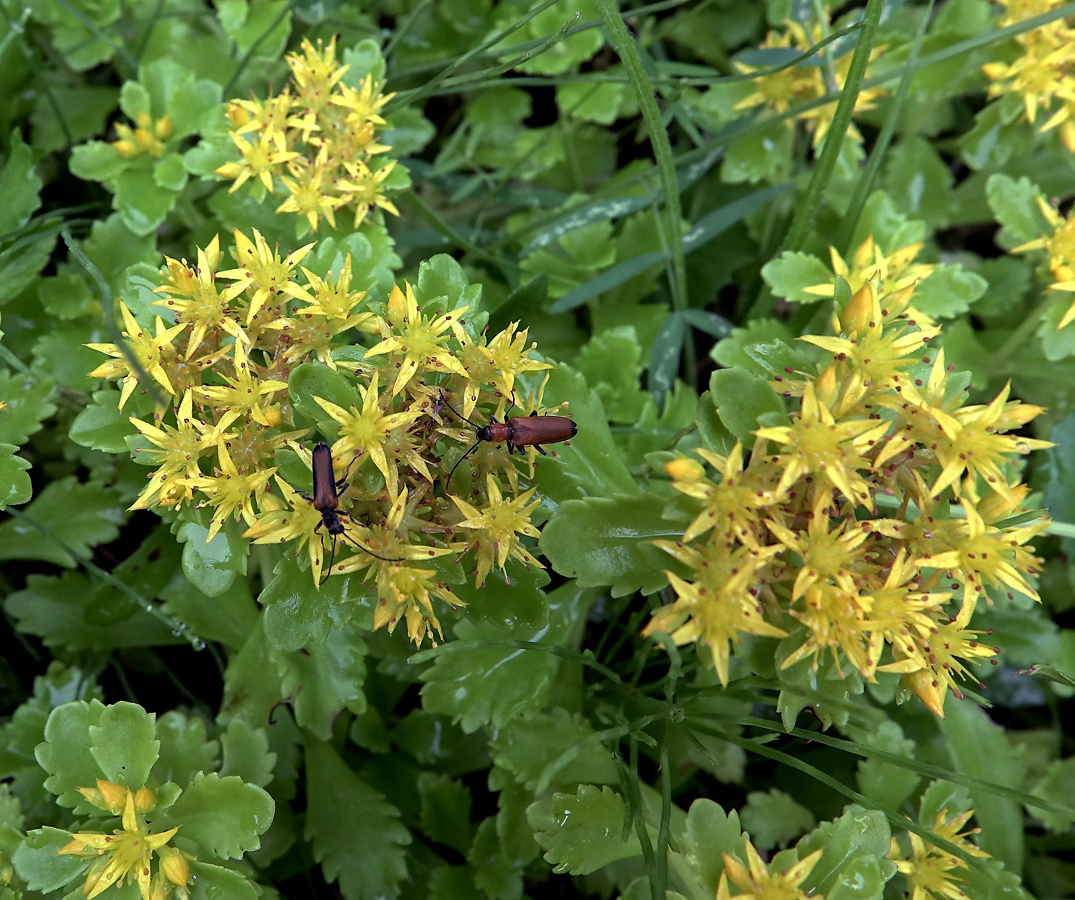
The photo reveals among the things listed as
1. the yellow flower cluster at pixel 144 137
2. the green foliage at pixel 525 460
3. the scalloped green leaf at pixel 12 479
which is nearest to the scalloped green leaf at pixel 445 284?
the green foliage at pixel 525 460

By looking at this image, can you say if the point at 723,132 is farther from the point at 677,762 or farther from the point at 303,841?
the point at 303,841

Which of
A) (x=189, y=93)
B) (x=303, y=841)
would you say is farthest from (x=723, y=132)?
(x=303, y=841)

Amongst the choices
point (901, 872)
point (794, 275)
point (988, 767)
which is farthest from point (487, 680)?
point (988, 767)

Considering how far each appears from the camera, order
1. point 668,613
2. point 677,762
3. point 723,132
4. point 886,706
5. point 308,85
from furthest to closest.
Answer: point 723,132, point 886,706, point 677,762, point 308,85, point 668,613

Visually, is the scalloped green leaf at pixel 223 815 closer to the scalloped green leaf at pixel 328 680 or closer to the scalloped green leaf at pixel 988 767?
the scalloped green leaf at pixel 328 680

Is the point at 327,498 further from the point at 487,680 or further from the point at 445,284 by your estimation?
the point at 487,680

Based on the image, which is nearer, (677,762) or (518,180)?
(677,762)

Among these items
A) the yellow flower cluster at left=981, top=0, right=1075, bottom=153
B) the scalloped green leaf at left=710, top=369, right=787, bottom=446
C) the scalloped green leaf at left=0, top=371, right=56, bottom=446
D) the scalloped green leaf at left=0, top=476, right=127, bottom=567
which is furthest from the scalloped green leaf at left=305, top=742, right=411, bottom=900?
the yellow flower cluster at left=981, top=0, right=1075, bottom=153
